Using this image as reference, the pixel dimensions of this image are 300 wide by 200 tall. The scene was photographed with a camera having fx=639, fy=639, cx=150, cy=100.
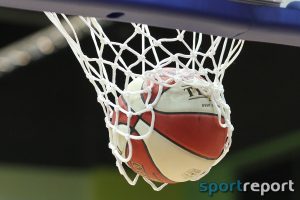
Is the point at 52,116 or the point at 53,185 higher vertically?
the point at 52,116

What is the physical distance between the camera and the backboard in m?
0.98

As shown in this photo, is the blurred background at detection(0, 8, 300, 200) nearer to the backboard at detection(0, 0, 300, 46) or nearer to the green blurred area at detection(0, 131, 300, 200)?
the green blurred area at detection(0, 131, 300, 200)

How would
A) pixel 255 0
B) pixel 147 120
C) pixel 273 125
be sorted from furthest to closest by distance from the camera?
pixel 273 125 → pixel 147 120 → pixel 255 0

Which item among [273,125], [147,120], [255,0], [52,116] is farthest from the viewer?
[52,116]

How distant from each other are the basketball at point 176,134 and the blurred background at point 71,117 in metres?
2.18

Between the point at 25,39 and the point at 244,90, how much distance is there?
50.2 inches

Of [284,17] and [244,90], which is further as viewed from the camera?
[244,90]

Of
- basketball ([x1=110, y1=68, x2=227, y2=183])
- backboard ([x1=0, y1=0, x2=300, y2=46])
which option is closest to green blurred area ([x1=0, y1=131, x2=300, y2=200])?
basketball ([x1=110, y1=68, x2=227, y2=183])

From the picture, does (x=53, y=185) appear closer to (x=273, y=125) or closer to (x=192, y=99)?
(x=273, y=125)

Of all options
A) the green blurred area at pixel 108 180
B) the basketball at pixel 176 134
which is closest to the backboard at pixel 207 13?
the basketball at pixel 176 134

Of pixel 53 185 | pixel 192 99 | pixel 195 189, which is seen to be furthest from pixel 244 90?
pixel 192 99

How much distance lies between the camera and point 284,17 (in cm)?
113

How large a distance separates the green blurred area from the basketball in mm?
2163

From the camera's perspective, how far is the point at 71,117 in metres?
3.67
